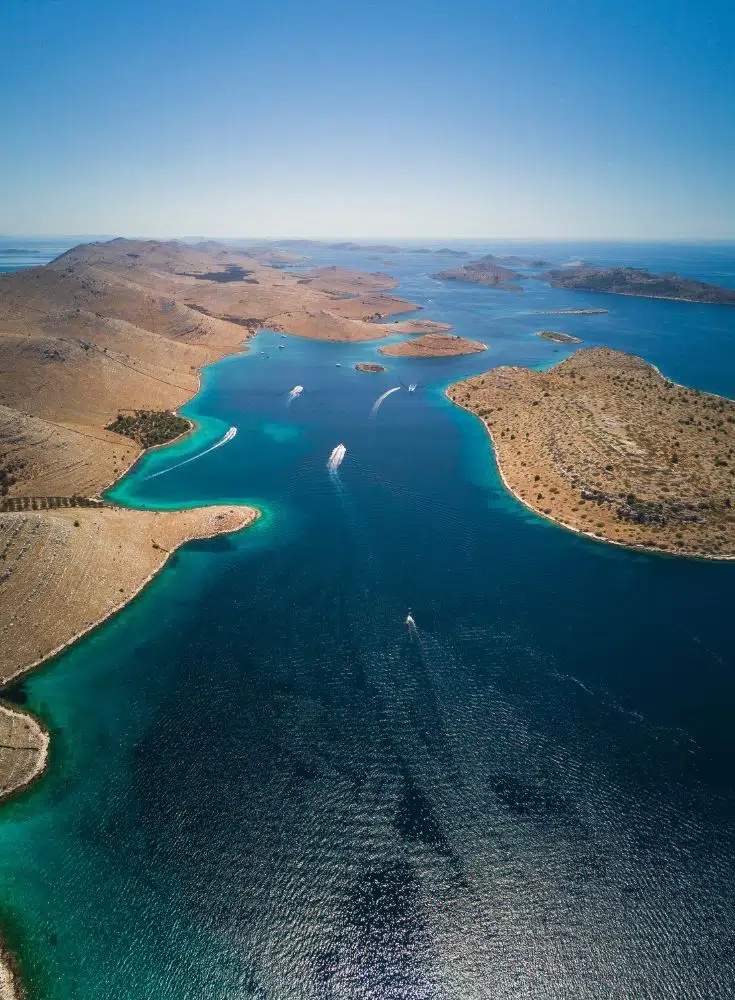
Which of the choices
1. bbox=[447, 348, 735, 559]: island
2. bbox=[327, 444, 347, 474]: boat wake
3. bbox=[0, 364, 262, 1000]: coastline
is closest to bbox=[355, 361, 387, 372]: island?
bbox=[447, 348, 735, 559]: island

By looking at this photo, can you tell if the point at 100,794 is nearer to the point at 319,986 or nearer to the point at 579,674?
the point at 319,986

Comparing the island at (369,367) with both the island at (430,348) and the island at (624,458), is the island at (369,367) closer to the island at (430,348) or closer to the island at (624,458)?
the island at (430,348)

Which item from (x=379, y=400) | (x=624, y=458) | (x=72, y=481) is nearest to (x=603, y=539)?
(x=624, y=458)

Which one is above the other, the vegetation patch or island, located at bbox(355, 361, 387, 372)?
island, located at bbox(355, 361, 387, 372)

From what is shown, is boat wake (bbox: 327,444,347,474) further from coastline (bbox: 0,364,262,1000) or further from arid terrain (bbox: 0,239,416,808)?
arid terrain (bbox: 0,239,416,808)

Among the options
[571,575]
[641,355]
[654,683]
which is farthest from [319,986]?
[641,355]

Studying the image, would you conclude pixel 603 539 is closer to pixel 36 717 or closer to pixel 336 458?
pixel 336 458
